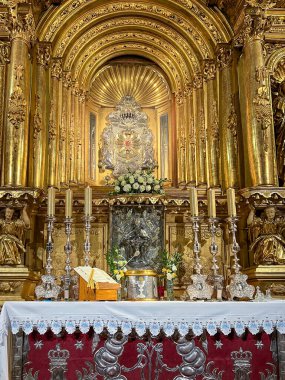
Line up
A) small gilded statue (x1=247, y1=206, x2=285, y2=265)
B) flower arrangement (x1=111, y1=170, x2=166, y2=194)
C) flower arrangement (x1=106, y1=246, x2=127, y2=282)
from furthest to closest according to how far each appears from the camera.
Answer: flower arrangement (x1=111, y1=170, x2=166, y2=194)
small gilded statue (x1=247, y1=206, x2=285, y2=265)
flower arrangement (x1=106, y1=246, x2=127, y2=282)

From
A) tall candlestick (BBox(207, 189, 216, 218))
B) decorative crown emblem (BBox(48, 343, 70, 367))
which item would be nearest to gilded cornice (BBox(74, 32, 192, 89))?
tall candlestick (BBox(207, 189, 216, 218))

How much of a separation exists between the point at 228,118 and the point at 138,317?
16.0 feet

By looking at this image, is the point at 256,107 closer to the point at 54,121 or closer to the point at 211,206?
the point at 211,206

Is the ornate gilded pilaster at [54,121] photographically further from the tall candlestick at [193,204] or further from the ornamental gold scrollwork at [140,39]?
the tall candlestick at [193,204]

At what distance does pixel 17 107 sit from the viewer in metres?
7.79

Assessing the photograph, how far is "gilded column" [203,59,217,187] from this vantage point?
28.5ft

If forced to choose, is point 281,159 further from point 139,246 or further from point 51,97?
point 51,97

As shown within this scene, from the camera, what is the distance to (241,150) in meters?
8.45

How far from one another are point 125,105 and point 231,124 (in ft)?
7.89

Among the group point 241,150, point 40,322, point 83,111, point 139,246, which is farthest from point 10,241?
point 241,150

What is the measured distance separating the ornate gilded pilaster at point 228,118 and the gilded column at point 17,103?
10.8 feet

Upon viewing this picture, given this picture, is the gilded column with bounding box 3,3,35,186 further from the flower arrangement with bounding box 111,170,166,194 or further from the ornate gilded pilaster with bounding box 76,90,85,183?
the flower arrangement with bounding box 111,170,166,194

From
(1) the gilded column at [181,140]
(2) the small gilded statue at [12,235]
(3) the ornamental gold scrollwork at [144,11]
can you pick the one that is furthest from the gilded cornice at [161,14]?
(2) the small gilded statue at [12,235]

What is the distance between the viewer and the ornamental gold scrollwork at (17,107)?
7.74 meters
